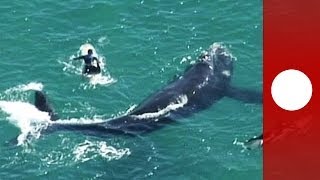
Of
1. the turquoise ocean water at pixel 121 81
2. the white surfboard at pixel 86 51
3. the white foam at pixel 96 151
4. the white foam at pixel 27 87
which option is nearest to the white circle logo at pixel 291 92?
the turquoise ocean water at pixel 121 81

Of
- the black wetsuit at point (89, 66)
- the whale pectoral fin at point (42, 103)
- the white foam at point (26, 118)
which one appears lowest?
the white foam at point (26, 118)

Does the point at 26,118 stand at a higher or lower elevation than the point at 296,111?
lower

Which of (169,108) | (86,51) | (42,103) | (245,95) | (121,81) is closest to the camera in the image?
(42,103)

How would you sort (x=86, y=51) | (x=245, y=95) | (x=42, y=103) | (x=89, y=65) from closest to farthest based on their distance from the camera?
(x=42, y=103) < (x=245, y=95) < (x=89, y=65) < (x=86, y=51)

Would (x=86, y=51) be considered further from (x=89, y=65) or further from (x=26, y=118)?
(x=26, y=118)

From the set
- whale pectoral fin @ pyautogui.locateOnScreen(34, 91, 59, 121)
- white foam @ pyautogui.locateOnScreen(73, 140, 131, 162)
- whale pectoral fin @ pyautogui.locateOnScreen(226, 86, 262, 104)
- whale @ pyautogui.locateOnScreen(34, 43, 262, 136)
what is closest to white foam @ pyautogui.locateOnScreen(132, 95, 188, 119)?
whale @ pyautogui.locateOnScreen(34, 43, 262, 136)

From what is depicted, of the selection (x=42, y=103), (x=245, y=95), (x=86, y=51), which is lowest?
(x=42, y=103)

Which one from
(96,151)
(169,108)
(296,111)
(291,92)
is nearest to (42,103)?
(96,151)

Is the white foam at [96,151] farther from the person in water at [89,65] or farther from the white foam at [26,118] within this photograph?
the person in water at [89,65]
